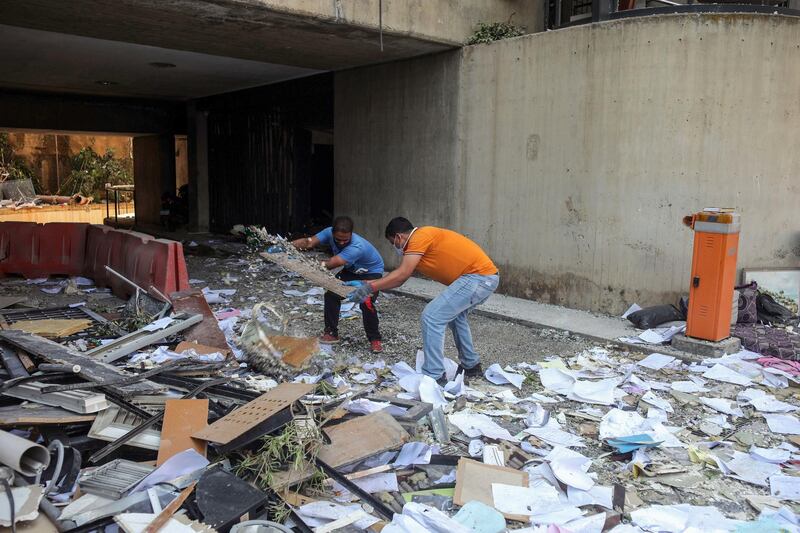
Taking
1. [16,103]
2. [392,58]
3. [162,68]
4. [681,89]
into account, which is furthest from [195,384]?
[16,103]

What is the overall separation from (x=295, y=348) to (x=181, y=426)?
1694mm

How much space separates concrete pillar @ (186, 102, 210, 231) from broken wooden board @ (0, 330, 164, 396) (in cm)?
1071

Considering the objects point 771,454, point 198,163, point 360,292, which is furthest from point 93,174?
point 771,454

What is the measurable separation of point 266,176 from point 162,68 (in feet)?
10.2

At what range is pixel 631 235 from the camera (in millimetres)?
7043

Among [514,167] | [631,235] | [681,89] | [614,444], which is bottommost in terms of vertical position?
[614,444]

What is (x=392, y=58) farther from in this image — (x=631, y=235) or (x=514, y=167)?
(x=631, y=235)

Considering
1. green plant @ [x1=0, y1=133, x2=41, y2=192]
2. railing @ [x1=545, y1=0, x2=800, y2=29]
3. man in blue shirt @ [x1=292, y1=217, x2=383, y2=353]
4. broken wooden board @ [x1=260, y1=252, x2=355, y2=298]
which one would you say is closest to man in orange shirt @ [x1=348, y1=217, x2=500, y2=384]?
broken wooden board @ [x1=260, y1=252, x2=355, y2=298]

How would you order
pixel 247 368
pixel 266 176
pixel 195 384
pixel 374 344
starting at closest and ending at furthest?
pixel 195 384 → pixel 247 368 → pixel 374 344 → pixel 266 176

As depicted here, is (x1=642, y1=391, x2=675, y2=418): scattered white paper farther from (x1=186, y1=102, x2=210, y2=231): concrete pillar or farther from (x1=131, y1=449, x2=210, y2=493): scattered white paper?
(x1=186, y1=102, x2=210, y2=231): concrete pillar

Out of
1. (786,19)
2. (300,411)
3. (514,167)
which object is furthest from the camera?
(514,167)

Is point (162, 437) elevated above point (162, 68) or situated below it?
below

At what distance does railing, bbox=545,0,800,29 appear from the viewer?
21.8 feet

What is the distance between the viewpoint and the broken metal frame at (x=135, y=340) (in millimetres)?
5051
